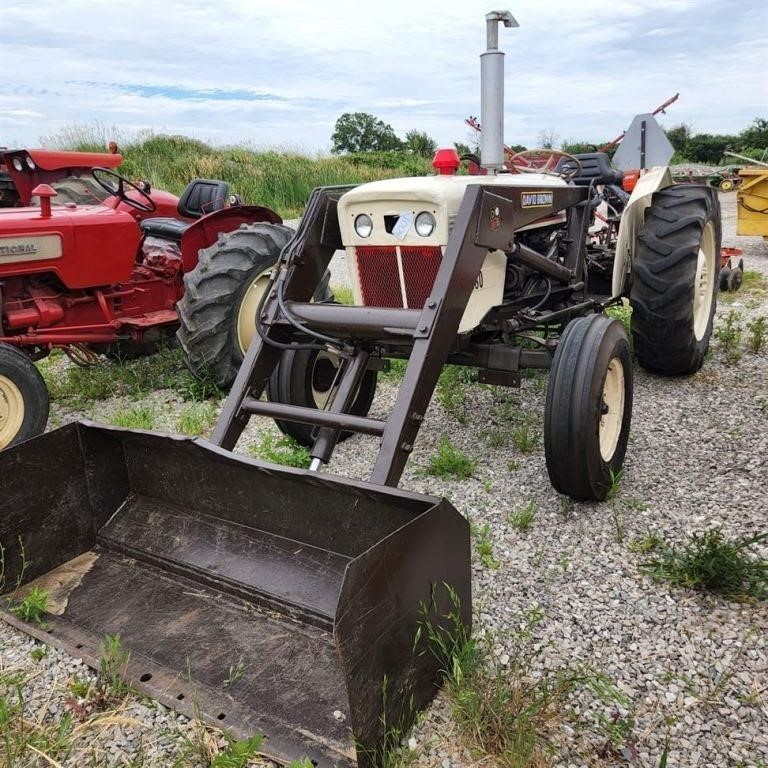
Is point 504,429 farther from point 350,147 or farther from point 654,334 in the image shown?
point 350,147

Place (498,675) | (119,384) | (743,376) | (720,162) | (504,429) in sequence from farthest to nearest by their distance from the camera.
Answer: (720,162) < (119,384) < (743,376) < (504,429) < (498,675)

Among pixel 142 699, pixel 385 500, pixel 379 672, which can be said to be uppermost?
pixel 385 500

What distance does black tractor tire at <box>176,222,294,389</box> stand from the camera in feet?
14.1

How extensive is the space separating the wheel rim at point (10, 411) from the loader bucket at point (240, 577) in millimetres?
1166

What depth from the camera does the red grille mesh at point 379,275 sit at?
3.10 meters

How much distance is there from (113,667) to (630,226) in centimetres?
357

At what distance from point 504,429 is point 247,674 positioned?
89.2 inches

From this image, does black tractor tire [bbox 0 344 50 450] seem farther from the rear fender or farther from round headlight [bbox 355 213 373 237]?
the rear fender

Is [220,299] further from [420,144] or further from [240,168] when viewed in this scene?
[420,144]

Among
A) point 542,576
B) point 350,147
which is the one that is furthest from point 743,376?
point 350,147

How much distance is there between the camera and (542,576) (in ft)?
8.50

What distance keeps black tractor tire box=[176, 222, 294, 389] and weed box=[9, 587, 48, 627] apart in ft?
7.03

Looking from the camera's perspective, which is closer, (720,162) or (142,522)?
(142,522)

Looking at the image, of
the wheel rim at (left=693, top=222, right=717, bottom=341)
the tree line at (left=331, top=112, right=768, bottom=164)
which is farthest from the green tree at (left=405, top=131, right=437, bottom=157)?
the wheel rim at (left=693, top=222, right=717, bottom=341)
